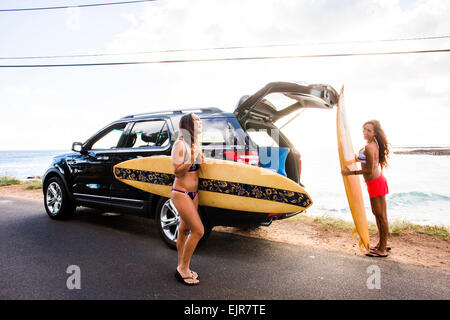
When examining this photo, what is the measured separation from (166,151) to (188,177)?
1.29 m

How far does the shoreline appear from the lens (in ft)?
12.9

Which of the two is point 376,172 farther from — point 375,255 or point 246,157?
point 246,157

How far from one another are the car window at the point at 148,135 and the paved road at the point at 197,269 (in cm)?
153

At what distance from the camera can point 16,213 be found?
6.21 m

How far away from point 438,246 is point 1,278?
6.00 m

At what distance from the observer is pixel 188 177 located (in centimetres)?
278

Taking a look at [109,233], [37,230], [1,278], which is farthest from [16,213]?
[1,278]

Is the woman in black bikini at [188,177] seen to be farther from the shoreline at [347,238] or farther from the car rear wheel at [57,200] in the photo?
the car rear wheel at [57,200]

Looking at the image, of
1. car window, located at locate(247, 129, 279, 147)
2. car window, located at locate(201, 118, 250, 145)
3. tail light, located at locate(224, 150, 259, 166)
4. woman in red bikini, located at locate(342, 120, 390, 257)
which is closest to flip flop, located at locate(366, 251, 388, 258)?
woman in red bikini, located at locate(342, 120, 390, 257)

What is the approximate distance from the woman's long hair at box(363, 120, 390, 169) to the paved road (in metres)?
1.44

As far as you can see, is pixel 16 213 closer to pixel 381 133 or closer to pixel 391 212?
pixel 381 133

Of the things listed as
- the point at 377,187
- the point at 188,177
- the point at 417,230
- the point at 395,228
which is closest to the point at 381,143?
the point at 377,187

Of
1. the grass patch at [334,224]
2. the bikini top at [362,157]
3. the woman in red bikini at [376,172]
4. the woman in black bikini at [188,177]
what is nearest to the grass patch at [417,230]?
the grass patch at [334,224]

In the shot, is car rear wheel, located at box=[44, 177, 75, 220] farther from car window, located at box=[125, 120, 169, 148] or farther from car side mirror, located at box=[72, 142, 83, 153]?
car window, located at box=[125, 120, 169, 148]
